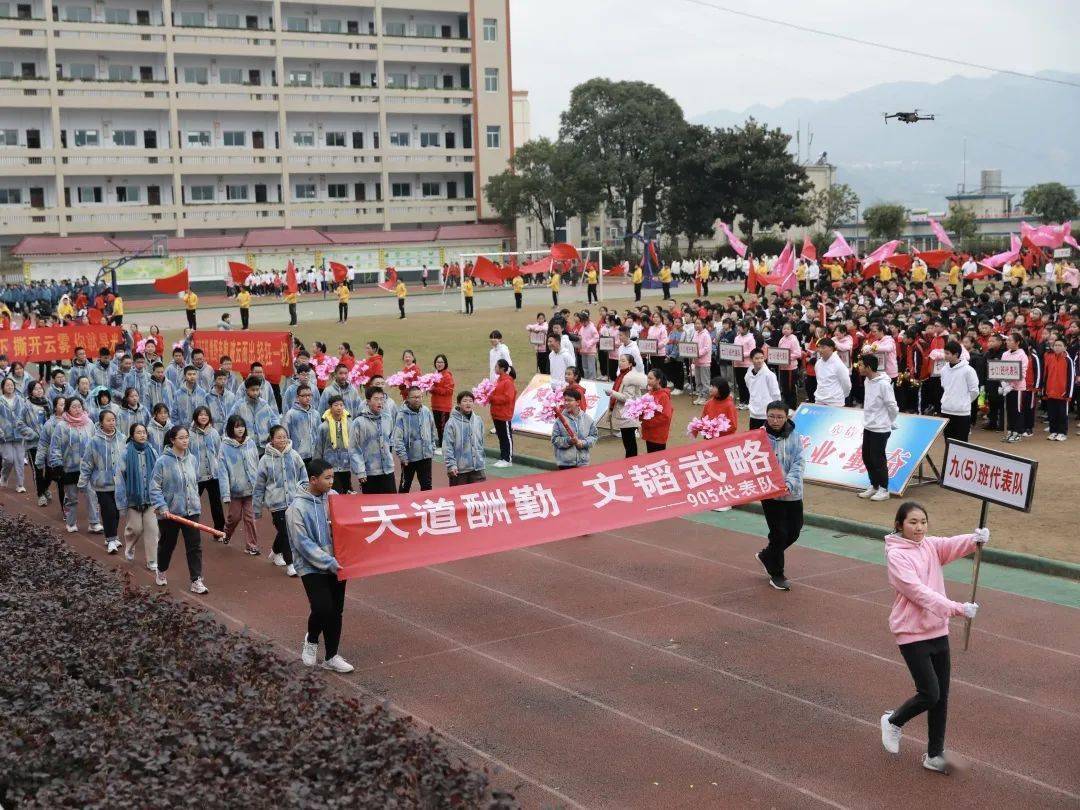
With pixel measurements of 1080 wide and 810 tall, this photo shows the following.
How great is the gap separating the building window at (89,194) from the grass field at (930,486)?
33.2 m

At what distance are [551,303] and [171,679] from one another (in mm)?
37512

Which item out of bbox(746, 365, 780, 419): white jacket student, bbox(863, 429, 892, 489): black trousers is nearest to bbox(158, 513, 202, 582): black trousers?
bbox(746, 365, 780, 419): white jacket student

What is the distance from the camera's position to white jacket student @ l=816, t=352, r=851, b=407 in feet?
50.6

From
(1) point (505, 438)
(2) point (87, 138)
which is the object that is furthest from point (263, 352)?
(2) point (87, 138)

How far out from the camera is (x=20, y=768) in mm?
6164

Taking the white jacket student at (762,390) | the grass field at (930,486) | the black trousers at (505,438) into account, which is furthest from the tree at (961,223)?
the white jacket student at (762,390)

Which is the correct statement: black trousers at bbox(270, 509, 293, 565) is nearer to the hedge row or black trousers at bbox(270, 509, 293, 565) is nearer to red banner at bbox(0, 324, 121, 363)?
the hedge row

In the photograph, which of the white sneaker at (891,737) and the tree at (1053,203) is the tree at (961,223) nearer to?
the tree at (1053,203)

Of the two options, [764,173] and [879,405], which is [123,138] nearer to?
[764,173]

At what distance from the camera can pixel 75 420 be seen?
14.5 meters

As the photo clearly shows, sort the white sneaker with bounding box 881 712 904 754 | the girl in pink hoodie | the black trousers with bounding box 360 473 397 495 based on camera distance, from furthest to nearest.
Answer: the black trousers with bounding box 360 473 397 495, the white sneaker with bounding box 881 712 904 754, the girl in pink hoodie

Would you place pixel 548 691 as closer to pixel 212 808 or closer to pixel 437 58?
pixel 212 808

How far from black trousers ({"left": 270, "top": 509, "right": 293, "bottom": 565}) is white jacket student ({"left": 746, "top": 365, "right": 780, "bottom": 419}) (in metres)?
6.28

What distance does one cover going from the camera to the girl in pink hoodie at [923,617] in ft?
22.5
